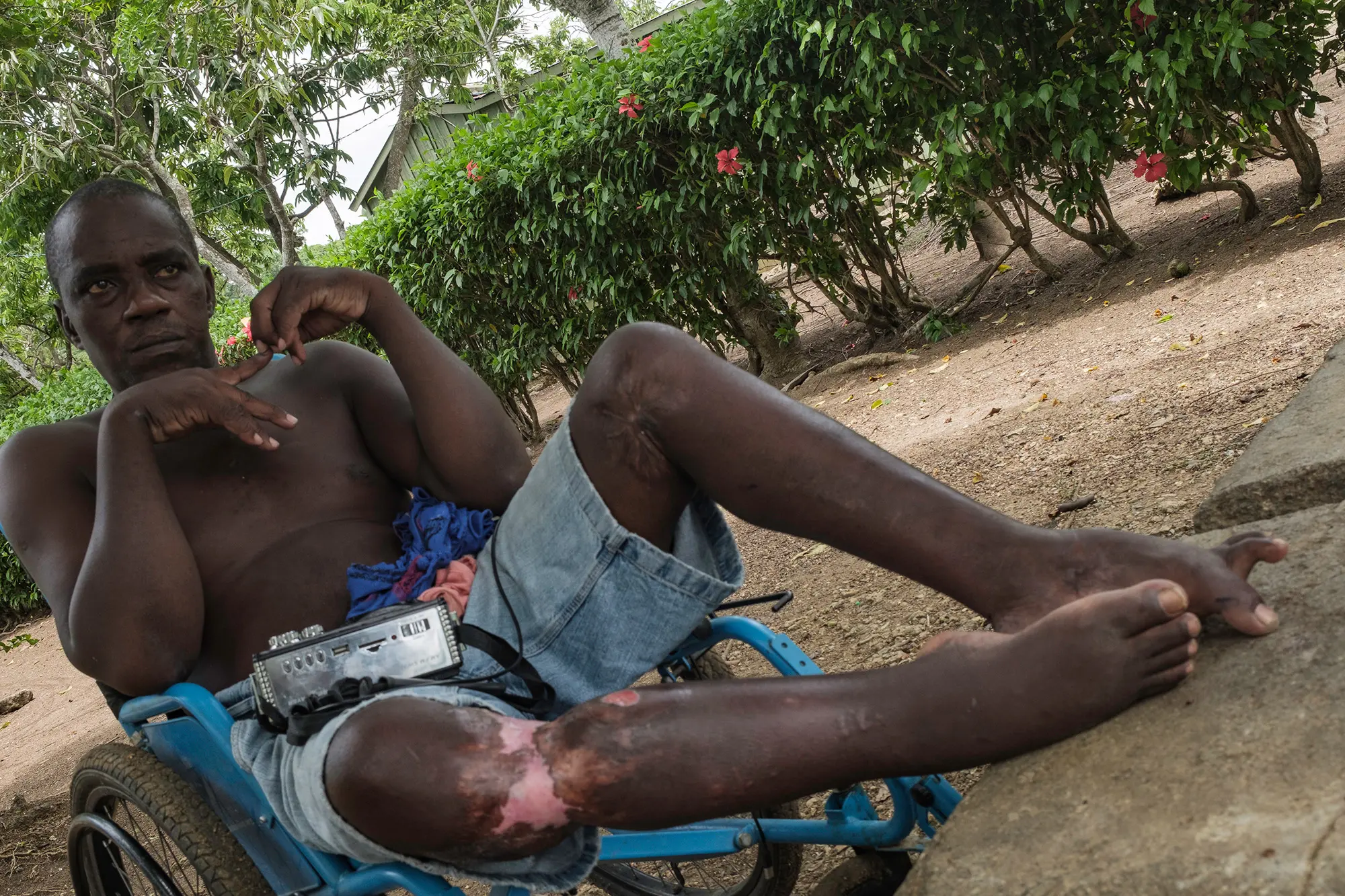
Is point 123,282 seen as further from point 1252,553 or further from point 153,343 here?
point 1252,553

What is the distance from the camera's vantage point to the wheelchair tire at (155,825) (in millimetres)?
1765

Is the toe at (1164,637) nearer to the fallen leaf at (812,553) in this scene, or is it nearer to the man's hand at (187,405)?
the man's hand at (187,405)

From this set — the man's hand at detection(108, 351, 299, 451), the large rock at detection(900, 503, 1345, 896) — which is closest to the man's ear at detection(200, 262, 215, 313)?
the man's hand at detection(108, 351, 299, 451)

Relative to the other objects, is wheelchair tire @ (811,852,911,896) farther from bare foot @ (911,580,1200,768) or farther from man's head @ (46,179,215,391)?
man's head @ (46,179,215,391)

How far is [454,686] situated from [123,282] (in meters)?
1.28

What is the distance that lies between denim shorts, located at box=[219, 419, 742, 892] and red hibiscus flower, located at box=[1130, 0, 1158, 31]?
3.87m

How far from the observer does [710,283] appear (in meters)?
6.68

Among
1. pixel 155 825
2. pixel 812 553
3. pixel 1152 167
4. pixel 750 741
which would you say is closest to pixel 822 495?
pixel 750 741

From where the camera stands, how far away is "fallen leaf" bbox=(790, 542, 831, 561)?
4242 mm

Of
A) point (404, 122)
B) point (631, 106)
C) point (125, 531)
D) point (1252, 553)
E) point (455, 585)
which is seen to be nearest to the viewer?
point (1252, 553)

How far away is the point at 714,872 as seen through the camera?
2477 mm

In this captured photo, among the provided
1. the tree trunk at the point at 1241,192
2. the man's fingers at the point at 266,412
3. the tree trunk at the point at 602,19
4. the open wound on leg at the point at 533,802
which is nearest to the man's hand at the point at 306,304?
the man's fingers at the point at 266,412

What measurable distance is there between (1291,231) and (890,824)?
4441mm

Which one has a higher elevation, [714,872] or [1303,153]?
[1303,153]
